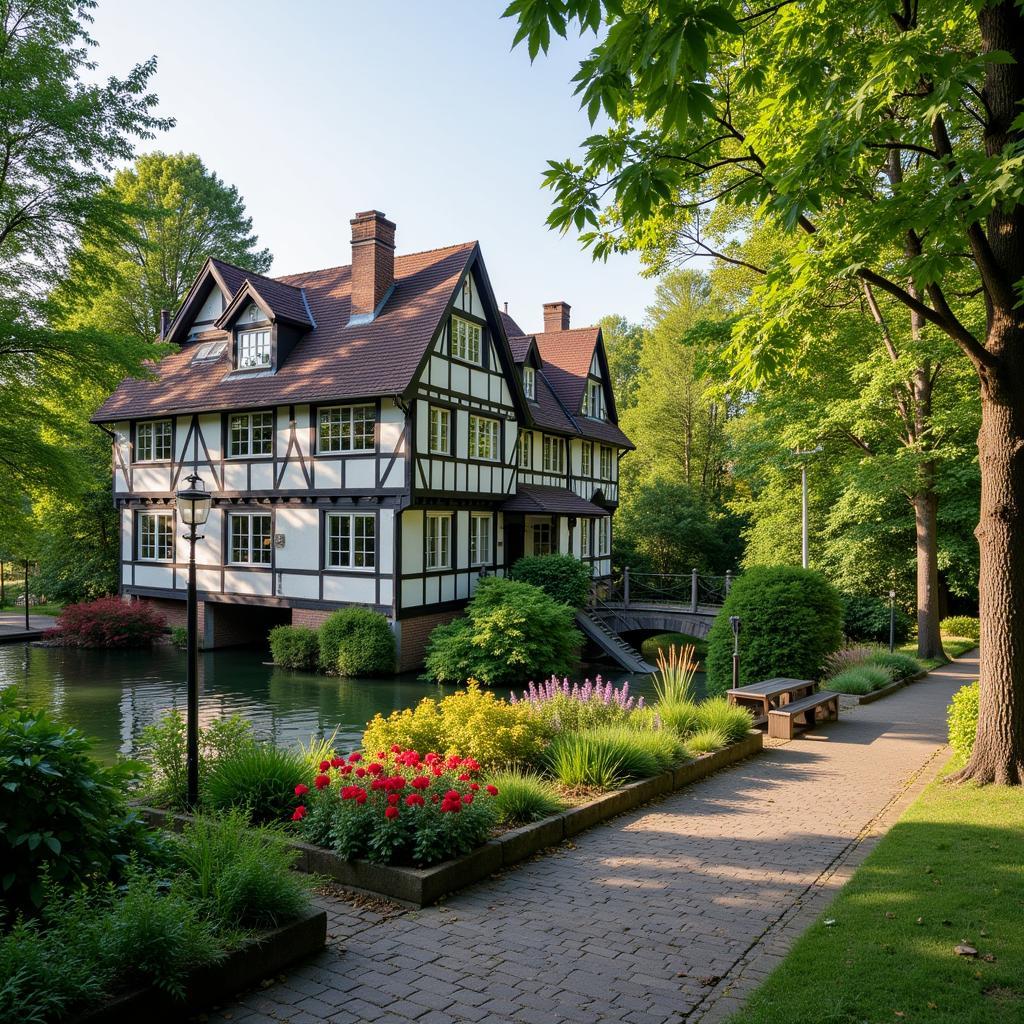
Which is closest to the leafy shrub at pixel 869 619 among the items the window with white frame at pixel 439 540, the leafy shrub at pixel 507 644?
the leafy shrub at pixel 507 644

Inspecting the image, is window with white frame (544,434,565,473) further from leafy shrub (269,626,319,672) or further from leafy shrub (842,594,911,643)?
leafy shrub (269,626,319,672)

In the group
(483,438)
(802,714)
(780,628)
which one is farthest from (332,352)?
(802,714)

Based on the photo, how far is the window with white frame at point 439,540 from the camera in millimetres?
22359

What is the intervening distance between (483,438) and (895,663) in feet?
40.4

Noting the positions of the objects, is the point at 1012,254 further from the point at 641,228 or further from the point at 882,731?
the point at 882,731

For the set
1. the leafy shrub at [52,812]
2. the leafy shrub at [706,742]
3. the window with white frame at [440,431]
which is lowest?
the leafy shrub at [706,742]

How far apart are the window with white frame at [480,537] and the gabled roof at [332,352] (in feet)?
17.6

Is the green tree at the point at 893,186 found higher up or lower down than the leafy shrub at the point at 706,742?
higher up

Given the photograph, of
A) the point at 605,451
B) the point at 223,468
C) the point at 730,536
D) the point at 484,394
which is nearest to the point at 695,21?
the point at 484,394

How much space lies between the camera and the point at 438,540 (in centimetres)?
2272

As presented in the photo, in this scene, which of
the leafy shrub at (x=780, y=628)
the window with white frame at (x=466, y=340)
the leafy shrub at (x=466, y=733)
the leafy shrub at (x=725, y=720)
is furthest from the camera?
the window with white frame at (x=466, y=340)

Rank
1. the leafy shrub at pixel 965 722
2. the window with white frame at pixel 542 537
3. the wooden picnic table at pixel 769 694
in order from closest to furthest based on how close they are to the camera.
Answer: the leafy shrub at pixel 965 722 < the wooden picnic table at pixel 769 694 < the window with white frame at pixel 542 537

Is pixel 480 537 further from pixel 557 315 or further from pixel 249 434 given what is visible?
pixel 557 315

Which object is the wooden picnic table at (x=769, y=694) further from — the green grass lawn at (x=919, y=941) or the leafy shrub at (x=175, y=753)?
the leafy shrub at (x=175, y=753)
